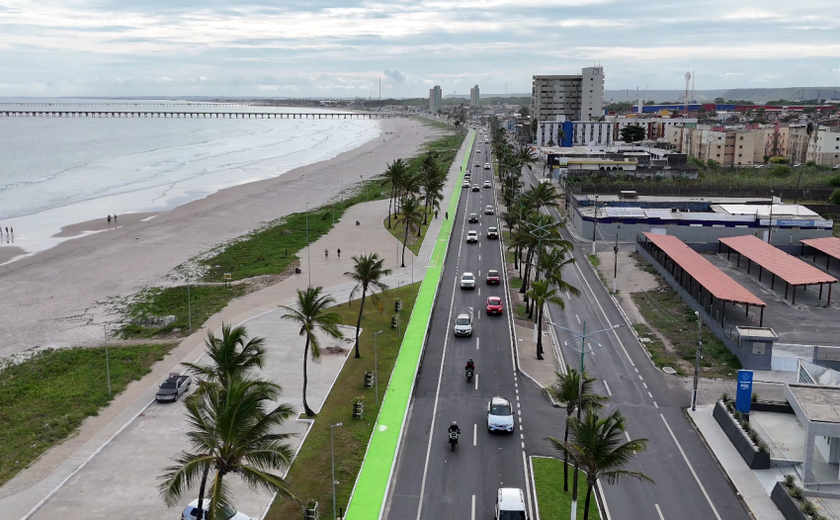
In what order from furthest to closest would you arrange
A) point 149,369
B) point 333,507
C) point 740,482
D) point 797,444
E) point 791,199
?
1. point 791,199
2. point 149,369
3. point 797,444
4. point 740,482
5. point 333,507

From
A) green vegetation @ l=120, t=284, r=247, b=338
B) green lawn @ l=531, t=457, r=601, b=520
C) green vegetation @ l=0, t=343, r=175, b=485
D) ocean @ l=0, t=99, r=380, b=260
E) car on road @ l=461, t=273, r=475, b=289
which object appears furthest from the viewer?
ocean @ l=0, t=99, r=380, b=260

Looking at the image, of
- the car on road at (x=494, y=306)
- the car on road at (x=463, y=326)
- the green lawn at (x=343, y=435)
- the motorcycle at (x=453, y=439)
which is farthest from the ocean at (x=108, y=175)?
the motorcycle at (x=453, y=439)

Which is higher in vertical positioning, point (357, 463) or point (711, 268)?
point (711, 268)

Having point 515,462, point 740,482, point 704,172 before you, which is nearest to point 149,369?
point 515,462

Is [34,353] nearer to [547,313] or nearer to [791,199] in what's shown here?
[547,313]

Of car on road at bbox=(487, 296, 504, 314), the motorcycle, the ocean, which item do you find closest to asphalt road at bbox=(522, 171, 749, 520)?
the motorcycle

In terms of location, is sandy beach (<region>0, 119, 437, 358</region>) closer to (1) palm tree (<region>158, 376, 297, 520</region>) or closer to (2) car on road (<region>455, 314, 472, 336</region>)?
(2) car on road (<region>455, 314, 472, 336</region>)

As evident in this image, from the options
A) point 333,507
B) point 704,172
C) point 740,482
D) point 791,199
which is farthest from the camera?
point 704,172
